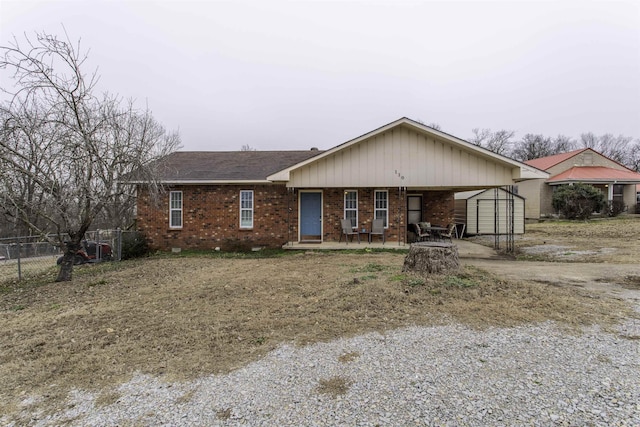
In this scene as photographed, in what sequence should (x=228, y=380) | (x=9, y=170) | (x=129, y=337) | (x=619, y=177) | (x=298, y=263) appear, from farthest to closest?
(x=619, y=177), (x=298, y=263), (x=9, y=170), (x=129, y=337), (x=228, y=380)

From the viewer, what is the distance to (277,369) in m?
3.34

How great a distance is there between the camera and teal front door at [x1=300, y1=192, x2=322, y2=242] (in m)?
13.3

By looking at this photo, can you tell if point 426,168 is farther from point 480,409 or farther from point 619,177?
point 619,177

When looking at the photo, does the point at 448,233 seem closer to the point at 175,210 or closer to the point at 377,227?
the point at 377,227

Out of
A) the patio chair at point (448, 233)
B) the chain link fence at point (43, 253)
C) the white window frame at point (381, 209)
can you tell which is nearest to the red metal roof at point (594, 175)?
the patio chair at point (448, 233)

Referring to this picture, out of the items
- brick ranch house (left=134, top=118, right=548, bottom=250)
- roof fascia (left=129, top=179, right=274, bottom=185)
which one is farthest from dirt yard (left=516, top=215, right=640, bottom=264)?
roof fascia (left=129, top=179, right=274, bottom=185)

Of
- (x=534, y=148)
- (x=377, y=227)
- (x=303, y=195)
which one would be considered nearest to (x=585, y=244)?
(x=377, y=227)

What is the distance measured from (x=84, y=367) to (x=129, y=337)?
2.52 ft

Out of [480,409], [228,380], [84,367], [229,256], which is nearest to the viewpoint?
[480,409]

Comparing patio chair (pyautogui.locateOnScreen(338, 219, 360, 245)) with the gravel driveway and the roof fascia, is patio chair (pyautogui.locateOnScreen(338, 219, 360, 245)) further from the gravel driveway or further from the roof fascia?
the gravel driveway

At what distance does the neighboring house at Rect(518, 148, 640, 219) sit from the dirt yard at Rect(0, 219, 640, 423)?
63.4 feet

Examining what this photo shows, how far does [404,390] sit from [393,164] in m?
9.83

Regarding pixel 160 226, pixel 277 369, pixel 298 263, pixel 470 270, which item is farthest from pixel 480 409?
pixel 160 226

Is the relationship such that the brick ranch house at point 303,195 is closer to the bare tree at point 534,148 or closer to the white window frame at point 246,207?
the white window frame at point 246,207
